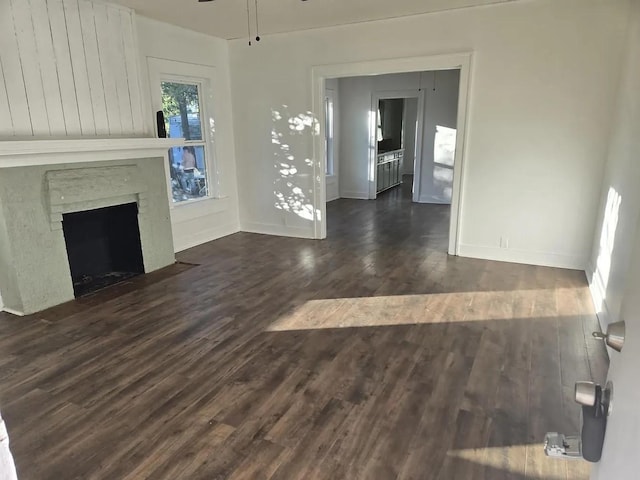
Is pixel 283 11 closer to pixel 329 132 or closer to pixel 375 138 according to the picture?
pixel 329 132

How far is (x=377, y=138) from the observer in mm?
8922

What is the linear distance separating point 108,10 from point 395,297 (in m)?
4.01

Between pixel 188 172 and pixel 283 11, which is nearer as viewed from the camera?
pixel 283 11

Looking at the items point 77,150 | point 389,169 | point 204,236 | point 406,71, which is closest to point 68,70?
point 77,150

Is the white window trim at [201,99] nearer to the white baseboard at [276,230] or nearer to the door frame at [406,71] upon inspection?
the white baseboard at [276,230]

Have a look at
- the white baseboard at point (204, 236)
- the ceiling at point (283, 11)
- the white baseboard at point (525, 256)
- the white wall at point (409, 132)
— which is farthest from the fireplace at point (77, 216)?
the white wall at point (409, 132)

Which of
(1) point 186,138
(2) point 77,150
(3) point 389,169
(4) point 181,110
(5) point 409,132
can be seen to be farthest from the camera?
(5) point 409,132

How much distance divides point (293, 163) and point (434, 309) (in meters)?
3.17

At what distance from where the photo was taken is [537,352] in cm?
290

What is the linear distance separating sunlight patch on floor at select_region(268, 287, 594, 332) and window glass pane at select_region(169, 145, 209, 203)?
280cm

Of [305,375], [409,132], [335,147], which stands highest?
[409,132]

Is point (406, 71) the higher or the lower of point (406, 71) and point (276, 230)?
the higher

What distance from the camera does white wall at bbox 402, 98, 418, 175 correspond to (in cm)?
1286

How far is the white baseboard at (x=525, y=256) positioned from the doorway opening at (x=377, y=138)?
2186 mm
